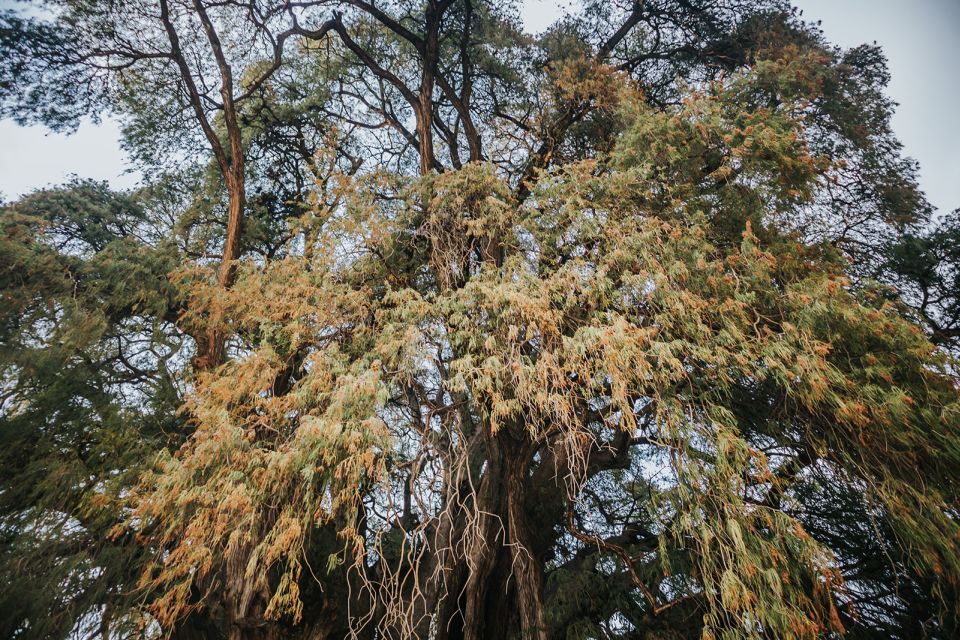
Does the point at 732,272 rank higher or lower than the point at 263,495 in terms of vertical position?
higher

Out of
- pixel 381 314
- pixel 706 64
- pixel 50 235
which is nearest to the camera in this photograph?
pixel 381 314

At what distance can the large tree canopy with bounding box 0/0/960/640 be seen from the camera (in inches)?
88.7

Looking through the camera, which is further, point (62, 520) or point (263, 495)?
point (62, 520)

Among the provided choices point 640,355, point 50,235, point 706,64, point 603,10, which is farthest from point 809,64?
point 50,235

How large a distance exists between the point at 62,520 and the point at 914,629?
549cm

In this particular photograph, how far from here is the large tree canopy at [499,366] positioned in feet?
7.39

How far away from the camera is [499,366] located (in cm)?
262

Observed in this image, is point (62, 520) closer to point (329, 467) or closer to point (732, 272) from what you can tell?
point (329, 467)

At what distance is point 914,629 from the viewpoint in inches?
110

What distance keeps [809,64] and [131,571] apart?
6.63m

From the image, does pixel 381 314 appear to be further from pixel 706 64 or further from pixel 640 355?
pixel 706 64

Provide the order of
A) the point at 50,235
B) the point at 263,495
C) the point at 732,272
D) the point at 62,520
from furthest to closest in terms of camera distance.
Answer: the point at 50,235 < the point at 732,272 < the point at 62,520 < the point at 263,495

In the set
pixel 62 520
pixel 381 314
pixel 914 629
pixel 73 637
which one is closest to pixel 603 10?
pixel 381 314

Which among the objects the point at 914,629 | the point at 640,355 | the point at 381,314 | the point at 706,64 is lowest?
the point at 914,629
